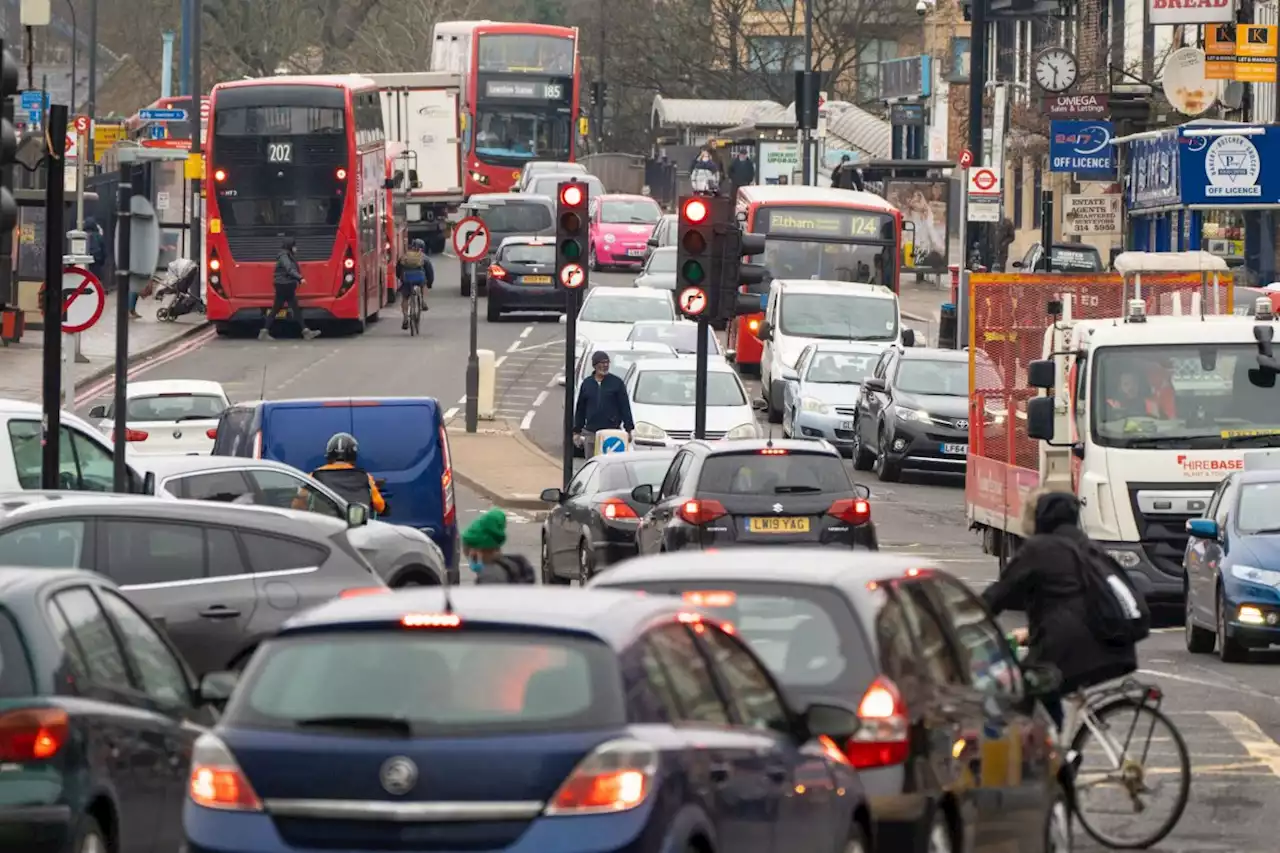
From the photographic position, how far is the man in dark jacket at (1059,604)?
11992mm

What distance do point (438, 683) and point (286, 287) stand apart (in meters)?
41.6

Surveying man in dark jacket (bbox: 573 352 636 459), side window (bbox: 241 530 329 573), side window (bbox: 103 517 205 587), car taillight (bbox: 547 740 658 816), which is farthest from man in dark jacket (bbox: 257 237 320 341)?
car taillight (bbox: 547 740 658 816)

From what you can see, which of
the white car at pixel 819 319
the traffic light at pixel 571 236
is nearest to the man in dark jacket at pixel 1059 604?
the traffic light at pixel 571 236

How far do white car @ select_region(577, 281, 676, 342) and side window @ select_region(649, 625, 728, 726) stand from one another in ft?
118

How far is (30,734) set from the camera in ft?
28.6

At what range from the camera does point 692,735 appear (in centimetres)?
782

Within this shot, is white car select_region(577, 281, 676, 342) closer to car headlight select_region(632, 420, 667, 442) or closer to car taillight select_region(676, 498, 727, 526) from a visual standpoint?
car headlight select_region(632, 420, 667, 442)

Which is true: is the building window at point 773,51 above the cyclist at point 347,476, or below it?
above

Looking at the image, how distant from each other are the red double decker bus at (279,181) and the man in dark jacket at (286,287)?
0.26 metres

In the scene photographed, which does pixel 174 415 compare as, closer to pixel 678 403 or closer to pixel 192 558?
pixel 678 403

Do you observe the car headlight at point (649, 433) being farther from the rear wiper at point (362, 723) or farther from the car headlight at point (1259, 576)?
the rear wiper at point (362, 723)

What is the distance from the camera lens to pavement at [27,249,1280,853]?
13.8 meters

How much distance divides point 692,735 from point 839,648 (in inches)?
68.8

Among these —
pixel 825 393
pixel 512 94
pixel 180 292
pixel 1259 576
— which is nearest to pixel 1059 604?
pixel 1259 576
